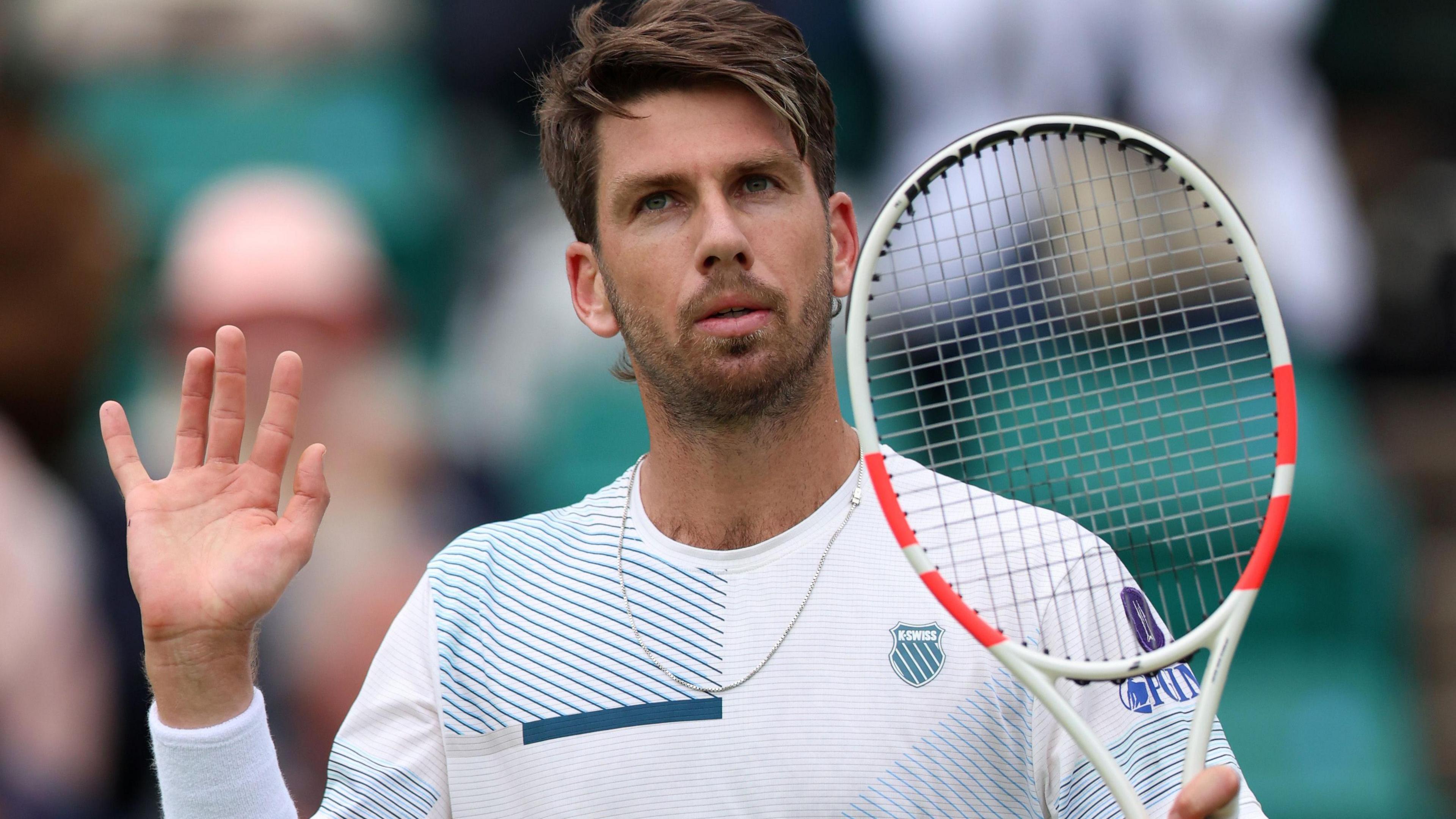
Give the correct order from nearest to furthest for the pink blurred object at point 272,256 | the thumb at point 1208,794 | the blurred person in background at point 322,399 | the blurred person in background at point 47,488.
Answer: the thumb at point 1208,794, the blurred person in background at point 47,488, the blurred person in background at point 322,399, the pink blurred object at point 272,256

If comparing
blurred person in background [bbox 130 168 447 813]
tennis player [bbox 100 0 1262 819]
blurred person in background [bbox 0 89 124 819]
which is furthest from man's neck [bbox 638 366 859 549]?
blurred person in background [bbox 0 89 124 819]

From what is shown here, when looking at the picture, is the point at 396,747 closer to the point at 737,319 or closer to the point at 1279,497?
the point at 737,319

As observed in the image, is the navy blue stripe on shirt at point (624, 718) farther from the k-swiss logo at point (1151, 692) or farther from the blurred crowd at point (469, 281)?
the blurred crowd at point (469, 281)

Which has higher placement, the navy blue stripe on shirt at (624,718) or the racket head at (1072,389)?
the racket head at (1072,389)

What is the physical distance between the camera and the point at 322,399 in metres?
4.75

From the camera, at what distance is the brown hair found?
8.21 ft

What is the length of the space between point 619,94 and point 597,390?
97.3 inches

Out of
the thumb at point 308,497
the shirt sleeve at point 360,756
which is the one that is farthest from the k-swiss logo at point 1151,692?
the thumb at point 308,497

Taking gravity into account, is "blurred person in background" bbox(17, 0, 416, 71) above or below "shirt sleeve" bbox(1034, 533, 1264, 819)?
above

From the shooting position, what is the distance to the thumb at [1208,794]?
1.84 meters

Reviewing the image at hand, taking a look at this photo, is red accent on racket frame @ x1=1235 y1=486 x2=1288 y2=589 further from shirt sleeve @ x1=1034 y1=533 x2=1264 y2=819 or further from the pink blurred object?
the pink blurred object

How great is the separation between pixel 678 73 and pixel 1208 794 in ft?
4.69

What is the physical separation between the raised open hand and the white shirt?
11 cm

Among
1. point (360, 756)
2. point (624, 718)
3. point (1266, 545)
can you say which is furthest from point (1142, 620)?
point (360, 756)
